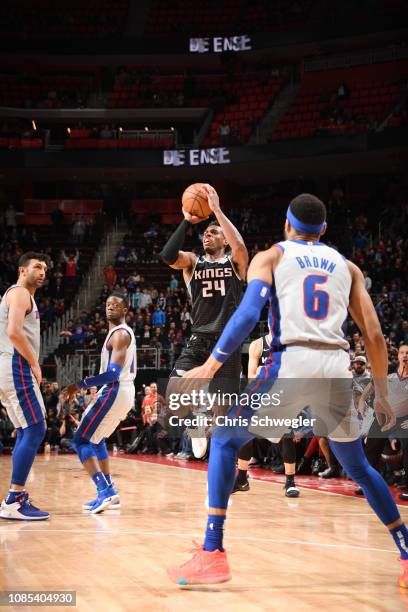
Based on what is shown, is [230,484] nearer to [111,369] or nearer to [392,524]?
[392,524]

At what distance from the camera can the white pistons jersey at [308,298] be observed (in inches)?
153

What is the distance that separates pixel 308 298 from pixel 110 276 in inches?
790

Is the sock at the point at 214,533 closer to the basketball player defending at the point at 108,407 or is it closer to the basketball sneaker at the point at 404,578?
the basketball sneaker at the point at 404,578

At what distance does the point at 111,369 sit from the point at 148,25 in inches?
1067

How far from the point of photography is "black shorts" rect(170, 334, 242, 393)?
5988 mm

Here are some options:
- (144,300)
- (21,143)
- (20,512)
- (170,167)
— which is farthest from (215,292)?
(21,143)

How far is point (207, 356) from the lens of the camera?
6.21 m

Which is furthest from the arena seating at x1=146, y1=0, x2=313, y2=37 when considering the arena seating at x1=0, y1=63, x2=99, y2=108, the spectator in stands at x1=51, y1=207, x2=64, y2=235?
the spectator in stands at x1=51, y1=207, x2=64, y2=235

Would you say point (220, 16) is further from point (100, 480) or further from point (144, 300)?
point (100, 480)

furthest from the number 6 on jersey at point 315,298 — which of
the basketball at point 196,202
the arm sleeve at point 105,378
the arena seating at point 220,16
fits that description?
the arena seating at point 220,16

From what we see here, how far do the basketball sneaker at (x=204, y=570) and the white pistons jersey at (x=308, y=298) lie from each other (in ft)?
3.73

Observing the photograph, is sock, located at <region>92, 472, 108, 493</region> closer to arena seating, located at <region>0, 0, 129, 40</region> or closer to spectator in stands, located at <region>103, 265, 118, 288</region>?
spectator in stands, located at <region>103, 265, 118, 288</region>

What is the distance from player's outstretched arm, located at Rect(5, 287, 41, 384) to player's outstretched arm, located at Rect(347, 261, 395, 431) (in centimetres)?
311

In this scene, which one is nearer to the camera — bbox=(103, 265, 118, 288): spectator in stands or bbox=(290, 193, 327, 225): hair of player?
bbox=(290, 193, 327, 225): hair of player
